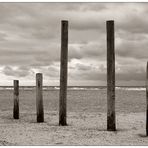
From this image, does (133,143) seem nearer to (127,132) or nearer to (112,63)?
(127,132)

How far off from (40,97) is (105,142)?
3.98 meters

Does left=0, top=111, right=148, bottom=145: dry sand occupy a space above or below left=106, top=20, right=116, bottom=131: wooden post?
below

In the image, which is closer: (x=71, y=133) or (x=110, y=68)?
(x=71, y=133)

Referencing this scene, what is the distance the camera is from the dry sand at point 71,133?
807cm

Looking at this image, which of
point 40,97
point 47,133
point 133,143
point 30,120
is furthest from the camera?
point 30,120

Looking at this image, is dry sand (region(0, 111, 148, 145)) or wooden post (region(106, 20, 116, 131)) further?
wooden post (region(106, 20, 116, 131))

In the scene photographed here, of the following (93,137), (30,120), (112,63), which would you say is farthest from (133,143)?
(30,120)

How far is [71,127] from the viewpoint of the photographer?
34.1ft

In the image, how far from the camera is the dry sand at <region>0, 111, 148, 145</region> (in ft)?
26.5

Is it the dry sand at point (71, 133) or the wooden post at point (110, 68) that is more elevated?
the wooden post at point (110, 68)

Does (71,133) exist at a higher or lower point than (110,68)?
lower

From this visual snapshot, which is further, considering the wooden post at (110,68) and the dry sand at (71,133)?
the wooden post at (110,68)

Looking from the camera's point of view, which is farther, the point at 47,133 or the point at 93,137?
the point at 47,133

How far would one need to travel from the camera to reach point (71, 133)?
30.4 feet
